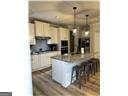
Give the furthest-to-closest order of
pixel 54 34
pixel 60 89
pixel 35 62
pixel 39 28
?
1. pixel 54 34
2. pixel 39 28
3. pixel 35 62
4. pixel 60 89

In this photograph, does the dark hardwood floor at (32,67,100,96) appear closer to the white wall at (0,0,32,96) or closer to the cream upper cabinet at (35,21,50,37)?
the cream upper cabinet at (35,21,50,37)

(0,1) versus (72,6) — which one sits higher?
(72,6)

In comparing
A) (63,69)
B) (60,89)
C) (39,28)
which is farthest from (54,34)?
(60,89)

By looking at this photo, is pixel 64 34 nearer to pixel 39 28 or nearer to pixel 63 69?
pixel 39 28

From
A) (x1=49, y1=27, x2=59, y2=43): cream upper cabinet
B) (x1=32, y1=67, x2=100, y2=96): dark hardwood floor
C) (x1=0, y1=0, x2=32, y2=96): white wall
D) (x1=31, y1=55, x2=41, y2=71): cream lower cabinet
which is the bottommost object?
(x1=32, y1=67, x2=100, y2=96): dark hardwood floor

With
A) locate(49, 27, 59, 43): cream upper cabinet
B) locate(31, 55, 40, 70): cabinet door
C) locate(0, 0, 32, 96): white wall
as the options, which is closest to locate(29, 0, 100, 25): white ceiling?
locate(31, 55, 40, 70): cabinet door

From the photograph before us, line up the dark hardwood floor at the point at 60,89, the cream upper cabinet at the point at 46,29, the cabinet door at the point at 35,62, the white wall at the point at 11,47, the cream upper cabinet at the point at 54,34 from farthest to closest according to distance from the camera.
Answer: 1. the cream upper cabinet at the point at 54,34
2. the cream upper cabinet at the point at 46,29
3. the cabinet door at the point at 35,62
4. the dark hardwood floor at the point at 60,89
5. the white wall at the point at 11,47

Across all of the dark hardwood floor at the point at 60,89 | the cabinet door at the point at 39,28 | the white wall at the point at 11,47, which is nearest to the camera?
the white wall at the point at 11,47

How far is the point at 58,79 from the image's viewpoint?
15.6 feet

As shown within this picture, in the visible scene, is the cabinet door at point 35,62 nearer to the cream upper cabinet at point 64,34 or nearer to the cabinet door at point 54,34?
the cabinet door at point 54,34

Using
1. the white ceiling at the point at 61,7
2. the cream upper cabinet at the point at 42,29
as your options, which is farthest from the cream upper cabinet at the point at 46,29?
the white ceiling at the point at 61,7
